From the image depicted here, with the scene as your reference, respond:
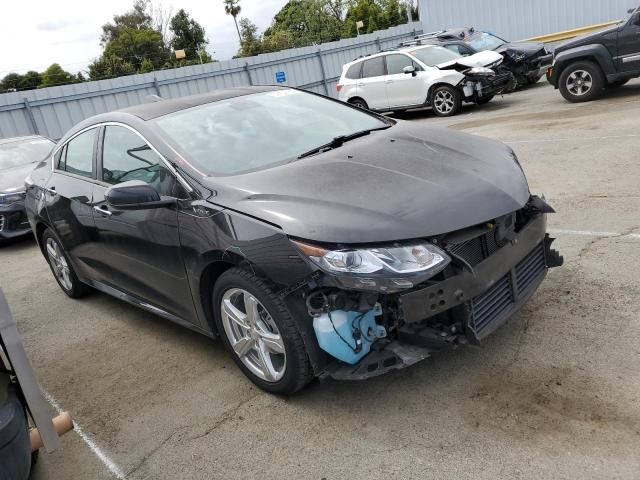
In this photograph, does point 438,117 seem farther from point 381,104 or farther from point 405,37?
point 405,37

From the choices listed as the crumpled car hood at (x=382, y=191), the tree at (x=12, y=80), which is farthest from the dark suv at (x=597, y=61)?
the tree at (x=12, y=80)

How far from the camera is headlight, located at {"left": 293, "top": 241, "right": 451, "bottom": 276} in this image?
2559mm

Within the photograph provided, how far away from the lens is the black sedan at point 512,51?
13453mm

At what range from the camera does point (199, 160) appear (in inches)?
133

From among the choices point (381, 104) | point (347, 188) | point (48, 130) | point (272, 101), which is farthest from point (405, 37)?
point (347, 188)

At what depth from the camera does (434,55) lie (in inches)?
526

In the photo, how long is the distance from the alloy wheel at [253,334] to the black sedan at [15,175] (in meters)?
6.16

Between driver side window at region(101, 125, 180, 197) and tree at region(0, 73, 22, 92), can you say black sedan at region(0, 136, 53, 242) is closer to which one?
driver side window at region(101, 125, 180, 197)

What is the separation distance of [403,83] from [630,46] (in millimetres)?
5220

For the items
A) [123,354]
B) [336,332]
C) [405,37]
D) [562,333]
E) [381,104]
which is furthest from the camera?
[405,37]

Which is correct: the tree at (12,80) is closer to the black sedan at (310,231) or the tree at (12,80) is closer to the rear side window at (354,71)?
the rear side window at (354,71)

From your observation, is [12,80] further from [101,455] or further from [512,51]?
[101,455]

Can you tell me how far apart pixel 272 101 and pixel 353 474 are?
273cm

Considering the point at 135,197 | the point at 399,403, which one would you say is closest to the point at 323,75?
the point at 135,197
